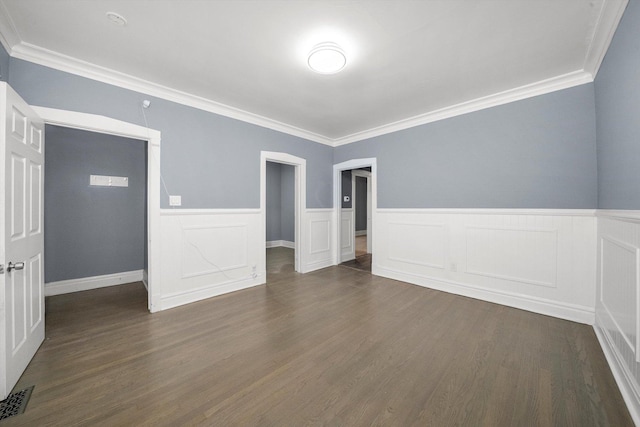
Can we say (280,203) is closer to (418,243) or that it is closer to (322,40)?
(418,243)

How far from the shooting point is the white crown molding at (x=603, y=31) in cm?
170

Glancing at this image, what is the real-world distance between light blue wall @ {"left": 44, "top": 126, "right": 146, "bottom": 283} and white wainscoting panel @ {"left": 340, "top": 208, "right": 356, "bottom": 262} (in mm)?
3794

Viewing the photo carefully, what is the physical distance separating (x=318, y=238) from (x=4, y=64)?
14.3 feet

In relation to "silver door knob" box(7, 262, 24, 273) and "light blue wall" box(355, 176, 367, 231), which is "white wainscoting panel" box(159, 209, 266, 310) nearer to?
"silver door knob" box(7, 262, 24, 273)

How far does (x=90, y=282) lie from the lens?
12.1 feet

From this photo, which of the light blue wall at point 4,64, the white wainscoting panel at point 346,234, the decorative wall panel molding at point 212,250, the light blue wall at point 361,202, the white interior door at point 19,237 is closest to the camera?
the white interior door at point 19,237

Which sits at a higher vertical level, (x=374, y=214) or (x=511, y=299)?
(x=374, y=214)

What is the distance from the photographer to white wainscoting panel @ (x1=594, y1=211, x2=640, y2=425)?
1.48m

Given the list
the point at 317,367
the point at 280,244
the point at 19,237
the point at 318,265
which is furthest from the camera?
the point at 280,244

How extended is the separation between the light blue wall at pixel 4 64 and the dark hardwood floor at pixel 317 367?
236 cm

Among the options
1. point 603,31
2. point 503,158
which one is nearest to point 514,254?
point 503,158

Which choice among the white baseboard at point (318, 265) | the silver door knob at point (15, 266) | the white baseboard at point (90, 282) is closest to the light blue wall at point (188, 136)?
the silver door knob at point (15, 266)

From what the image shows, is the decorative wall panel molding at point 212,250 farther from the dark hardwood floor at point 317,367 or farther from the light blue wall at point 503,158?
the light blue wall at point 503,158

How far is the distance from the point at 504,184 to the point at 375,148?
6.98 feet
